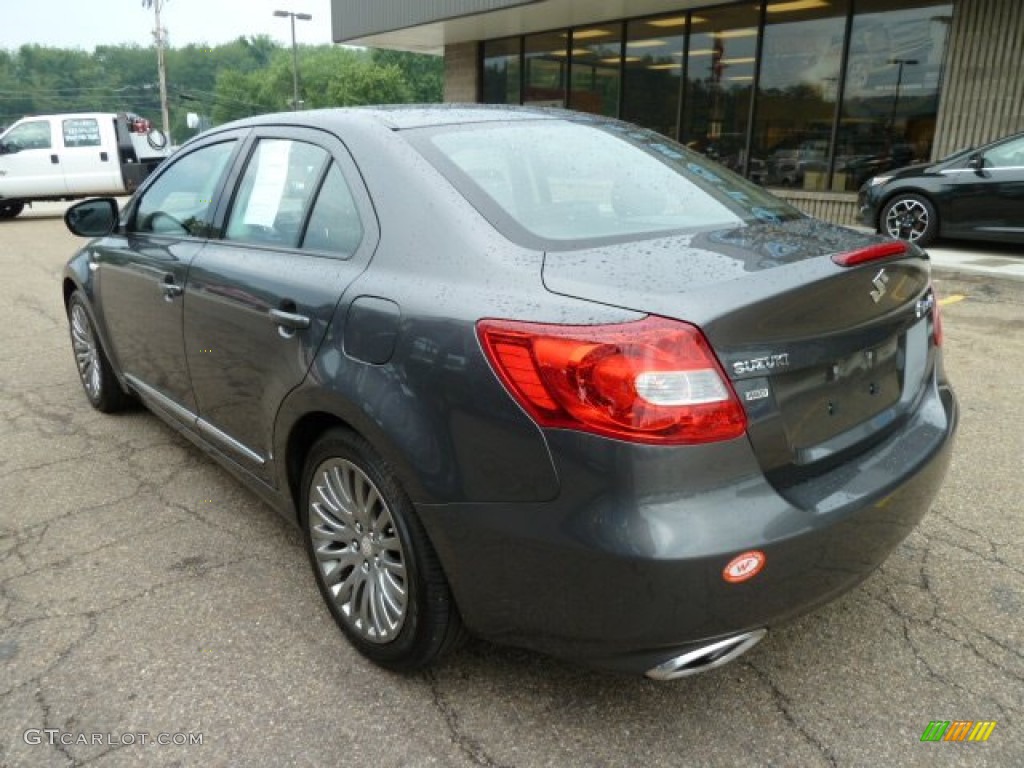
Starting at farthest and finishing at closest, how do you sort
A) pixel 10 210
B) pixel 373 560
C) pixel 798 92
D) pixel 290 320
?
pixel 10 210 < pixel 798 92 < pixel 290 320 < pixel 373 560

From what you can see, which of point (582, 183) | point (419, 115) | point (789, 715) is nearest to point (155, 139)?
point (419, 115)

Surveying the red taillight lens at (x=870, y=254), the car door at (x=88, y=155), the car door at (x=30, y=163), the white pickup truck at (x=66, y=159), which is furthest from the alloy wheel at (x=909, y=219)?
the car door at (x=30, y=163)

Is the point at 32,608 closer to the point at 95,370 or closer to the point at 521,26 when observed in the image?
the point at 95,370

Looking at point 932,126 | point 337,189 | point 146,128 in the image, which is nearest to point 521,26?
point 932,126

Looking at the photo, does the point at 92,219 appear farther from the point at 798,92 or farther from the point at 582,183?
the point at 798,92

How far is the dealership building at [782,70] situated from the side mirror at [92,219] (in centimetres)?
1050

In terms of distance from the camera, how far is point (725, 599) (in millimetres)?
1752

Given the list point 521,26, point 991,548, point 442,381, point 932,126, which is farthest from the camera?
point 521,26

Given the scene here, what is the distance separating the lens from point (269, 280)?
2.58m

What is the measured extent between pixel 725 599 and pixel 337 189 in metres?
1.63

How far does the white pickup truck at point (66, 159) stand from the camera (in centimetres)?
1705

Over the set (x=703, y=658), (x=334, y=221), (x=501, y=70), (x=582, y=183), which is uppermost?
(x=501, y=70)

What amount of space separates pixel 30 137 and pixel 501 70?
10117mm

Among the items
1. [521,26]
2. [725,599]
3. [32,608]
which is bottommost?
[32,608]
